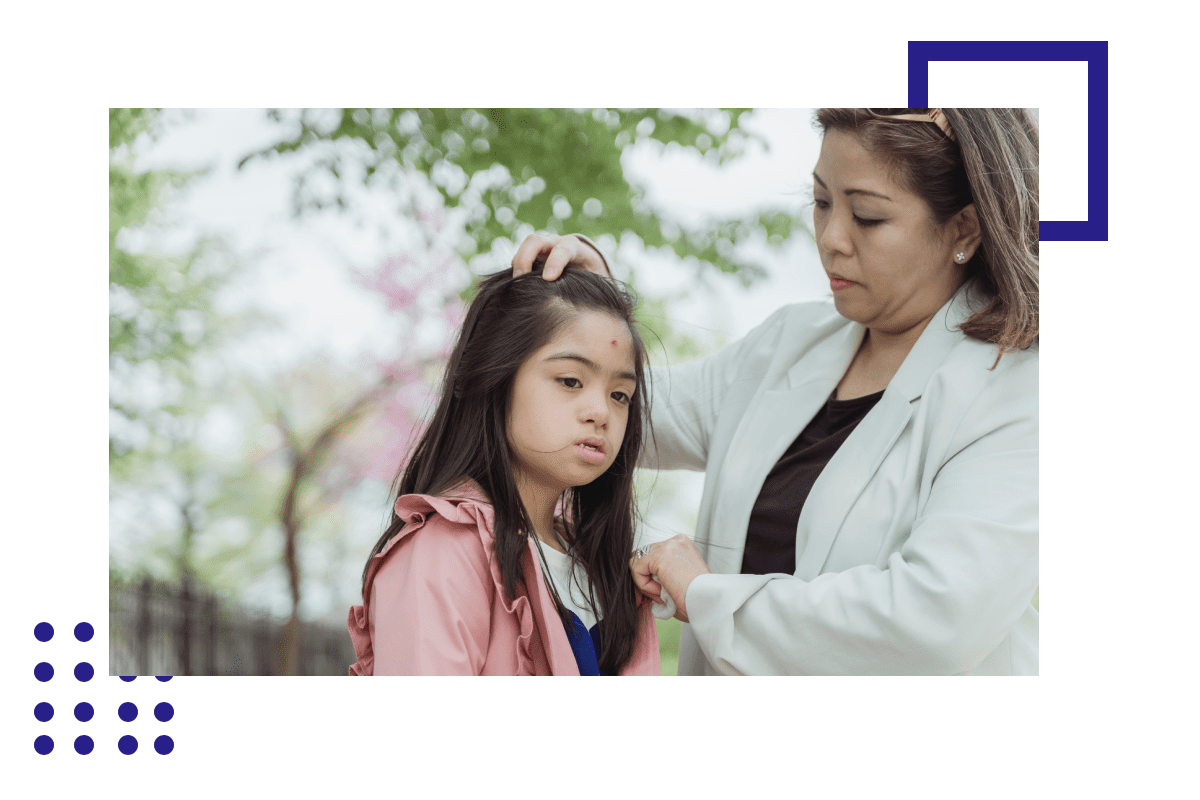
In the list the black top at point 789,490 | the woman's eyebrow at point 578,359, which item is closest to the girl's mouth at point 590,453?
the woman's eyebrow at point 578,359

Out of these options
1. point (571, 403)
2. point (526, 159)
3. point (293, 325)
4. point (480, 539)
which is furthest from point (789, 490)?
point (293, 325)

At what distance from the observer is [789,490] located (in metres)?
2.14

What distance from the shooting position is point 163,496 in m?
2.25

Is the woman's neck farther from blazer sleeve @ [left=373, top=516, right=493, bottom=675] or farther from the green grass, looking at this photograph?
blazer sleeve @ [left=373, top=516, right=493, bottom=675]

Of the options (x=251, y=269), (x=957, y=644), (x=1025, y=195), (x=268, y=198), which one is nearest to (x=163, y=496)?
(x=251, y=269)

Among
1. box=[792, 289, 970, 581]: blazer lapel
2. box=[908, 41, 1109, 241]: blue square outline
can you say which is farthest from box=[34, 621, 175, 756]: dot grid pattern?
box=[908, 41, 1109, 241]: blue square outline

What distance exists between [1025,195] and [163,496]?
6.83 ft

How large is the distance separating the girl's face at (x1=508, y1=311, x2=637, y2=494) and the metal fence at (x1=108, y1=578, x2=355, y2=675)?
671 millimetres

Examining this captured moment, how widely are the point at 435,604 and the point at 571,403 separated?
489 mm

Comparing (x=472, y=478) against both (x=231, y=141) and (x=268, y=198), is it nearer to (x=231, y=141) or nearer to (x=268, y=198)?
(x=268, y=198)

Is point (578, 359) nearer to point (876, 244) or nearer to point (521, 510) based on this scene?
point (521, 510)

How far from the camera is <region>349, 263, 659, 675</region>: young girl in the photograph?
1.93 m

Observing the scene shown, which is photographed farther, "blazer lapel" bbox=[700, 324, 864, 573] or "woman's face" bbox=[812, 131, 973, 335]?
"blazer lapel" bbox=[700, 324, 864, 573]
